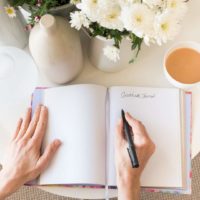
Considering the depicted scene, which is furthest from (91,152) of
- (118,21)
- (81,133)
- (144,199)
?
(144,199)

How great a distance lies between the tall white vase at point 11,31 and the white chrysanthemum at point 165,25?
34cm

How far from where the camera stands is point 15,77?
2.42 ft

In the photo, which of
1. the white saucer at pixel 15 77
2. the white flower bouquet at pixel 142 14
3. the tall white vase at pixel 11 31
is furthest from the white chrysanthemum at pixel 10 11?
the white flower bouquet at pixel 142 14

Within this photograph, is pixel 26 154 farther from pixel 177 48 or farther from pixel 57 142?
pixel 177 48

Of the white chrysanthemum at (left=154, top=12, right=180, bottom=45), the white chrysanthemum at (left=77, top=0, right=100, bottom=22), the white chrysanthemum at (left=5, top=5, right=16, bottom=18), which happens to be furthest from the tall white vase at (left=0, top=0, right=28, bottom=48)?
the white chrysanthemum at (left=154, top=12, right=180, bottom=45)

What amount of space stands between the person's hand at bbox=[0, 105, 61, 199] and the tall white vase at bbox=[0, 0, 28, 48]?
17cm

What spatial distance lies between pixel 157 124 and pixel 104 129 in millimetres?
122

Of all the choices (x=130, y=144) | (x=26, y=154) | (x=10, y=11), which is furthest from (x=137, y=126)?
(x=10, y=11)

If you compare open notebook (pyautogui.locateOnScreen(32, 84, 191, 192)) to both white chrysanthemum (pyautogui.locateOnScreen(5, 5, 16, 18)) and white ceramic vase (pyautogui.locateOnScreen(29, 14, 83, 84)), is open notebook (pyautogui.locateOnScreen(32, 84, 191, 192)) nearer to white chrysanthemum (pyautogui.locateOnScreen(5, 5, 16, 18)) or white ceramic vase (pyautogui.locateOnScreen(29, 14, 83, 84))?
white ceramic vase (pyautogui.locateOnScreen(29, 14, 83, 84))

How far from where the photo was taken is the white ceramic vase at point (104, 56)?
2.08 feet

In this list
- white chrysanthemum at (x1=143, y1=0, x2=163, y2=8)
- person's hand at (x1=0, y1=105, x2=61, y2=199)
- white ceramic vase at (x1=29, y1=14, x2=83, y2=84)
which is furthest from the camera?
person's hand at (x1=0, y1=105, x2=61, y2=199)

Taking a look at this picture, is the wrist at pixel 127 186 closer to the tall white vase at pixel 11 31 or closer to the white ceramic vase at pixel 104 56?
the white ceramic vase at pixel 104 56

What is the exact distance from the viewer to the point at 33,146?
70 centimetres

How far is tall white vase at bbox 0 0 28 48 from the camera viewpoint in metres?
0.65
